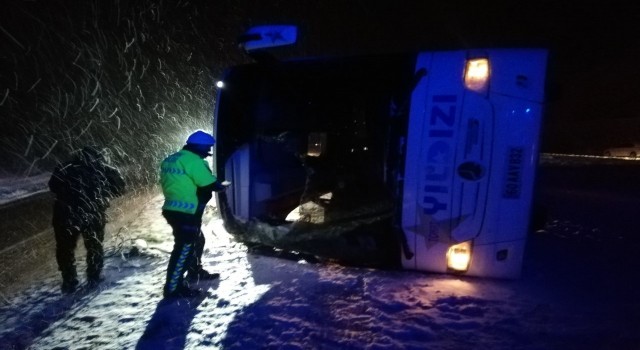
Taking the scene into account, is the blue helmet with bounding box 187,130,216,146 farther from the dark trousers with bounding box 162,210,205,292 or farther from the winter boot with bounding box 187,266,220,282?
the winter boot with bounding box 187,266,220,282

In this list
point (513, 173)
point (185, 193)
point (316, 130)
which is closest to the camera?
point (513, 173)

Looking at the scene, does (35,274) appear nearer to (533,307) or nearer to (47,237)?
(47,237)

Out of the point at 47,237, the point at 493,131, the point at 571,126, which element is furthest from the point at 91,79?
the point at 571,126

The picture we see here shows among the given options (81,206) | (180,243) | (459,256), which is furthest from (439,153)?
(81,206)

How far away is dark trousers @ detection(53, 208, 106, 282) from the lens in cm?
414

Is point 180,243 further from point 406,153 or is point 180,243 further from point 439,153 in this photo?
point 439,153

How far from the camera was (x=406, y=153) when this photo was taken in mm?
3287

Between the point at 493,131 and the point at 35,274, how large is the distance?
538 centimetres

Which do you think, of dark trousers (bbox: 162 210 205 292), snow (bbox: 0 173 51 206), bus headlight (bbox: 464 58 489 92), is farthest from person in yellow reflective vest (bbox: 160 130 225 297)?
snow (bbox: 0 173 51 206)

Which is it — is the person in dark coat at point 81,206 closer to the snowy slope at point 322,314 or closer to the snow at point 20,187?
the snowy slope at point 322,314

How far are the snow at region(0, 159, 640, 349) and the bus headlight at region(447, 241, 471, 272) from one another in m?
0.36

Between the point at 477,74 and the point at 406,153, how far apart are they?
0.82 meters

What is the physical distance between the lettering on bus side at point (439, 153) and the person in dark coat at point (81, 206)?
3334 millimetres

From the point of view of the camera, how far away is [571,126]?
76.3 ft
